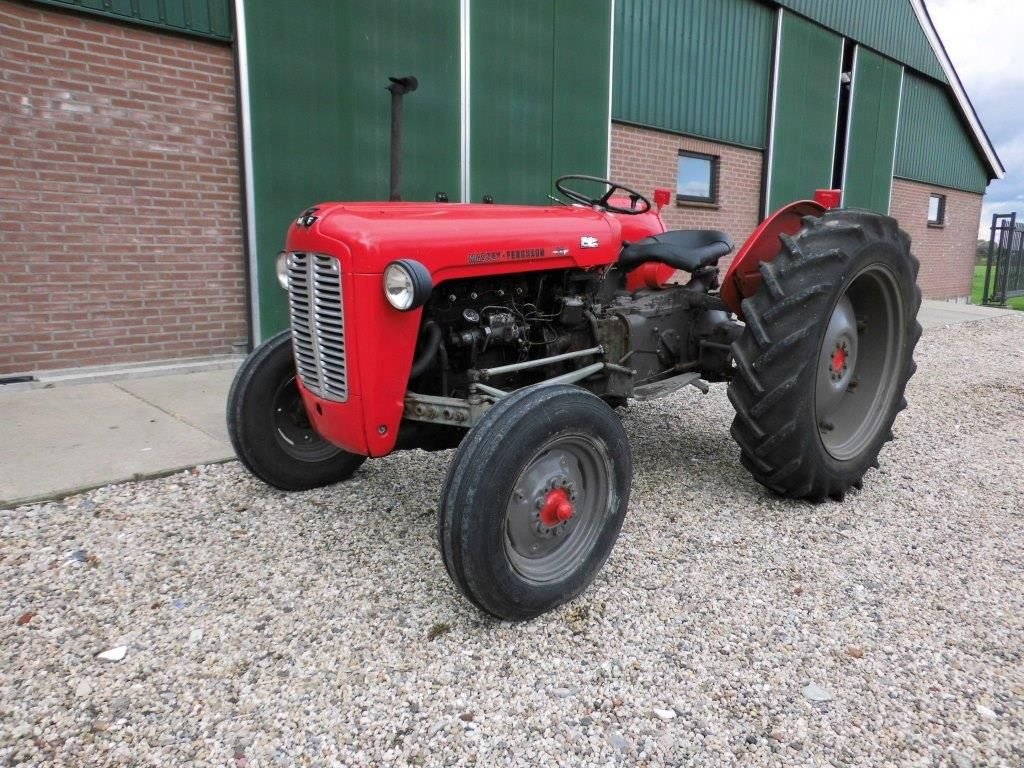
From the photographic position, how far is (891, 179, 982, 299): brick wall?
1362 centimetres

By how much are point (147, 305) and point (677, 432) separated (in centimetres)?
387

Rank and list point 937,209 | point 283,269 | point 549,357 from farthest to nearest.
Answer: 1. point 937,209
2. point 549,357
3. point 283,269

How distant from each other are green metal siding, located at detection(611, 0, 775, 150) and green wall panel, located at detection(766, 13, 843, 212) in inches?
14.1

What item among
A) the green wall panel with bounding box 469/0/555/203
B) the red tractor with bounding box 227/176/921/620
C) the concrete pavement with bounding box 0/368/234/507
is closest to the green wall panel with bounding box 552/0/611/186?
the green wall panel with bounding box 469/0/555/203

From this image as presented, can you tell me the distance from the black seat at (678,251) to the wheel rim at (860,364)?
2.03ft

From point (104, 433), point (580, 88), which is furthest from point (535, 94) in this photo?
point (104, 433)

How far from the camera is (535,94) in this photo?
702cm

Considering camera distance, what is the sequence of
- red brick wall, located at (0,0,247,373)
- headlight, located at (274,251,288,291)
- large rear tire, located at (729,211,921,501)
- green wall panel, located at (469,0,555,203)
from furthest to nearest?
green wall panel, located at (469,0,555,203)
red brick wall, located at (0,0,247,373)
large rear tire, located at (729,211,921,501)
headlight, located at (274,251,288,291)

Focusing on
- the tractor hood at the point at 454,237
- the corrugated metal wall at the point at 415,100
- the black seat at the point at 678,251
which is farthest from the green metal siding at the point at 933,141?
the tractor hood at the point at 454,237

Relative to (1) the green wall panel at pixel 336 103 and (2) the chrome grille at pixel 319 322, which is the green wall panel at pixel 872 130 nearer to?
(1) the green wall panel at pixel 336 103

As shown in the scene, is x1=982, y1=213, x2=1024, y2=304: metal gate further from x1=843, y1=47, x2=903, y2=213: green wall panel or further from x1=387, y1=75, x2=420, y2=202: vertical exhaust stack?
x1=387, y1=75, x2=420, y2=202: vertical exhaust stack

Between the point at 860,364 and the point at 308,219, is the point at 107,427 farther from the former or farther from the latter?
the point at 860,364

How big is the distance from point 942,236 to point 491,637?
15.8 metres

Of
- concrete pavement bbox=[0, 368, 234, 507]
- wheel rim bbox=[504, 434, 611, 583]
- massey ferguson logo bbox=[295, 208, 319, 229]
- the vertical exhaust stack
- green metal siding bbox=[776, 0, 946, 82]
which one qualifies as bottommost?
concrete pavement bbox=[0, 368, 234, 507]
